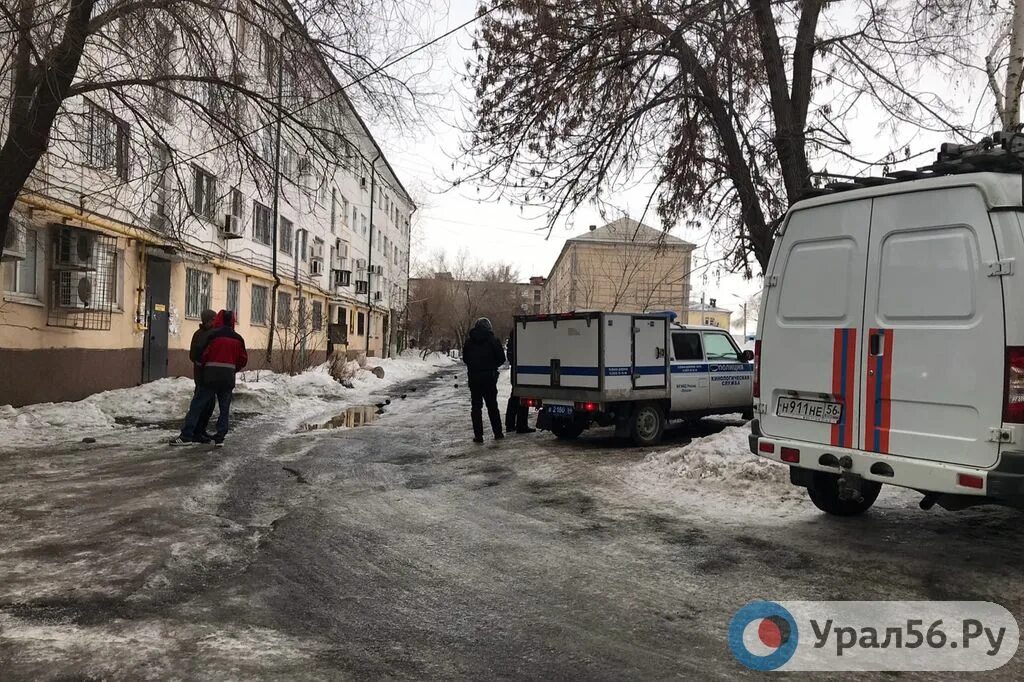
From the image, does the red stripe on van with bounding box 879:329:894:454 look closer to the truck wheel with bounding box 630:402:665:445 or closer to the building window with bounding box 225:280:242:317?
the truck wheel with bounding box 630:402:665:445

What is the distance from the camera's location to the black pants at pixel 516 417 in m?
12.2

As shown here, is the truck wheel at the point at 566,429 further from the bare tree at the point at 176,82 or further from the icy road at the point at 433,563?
the bare tree at the point at 176,82

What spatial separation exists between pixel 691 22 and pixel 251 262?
59.5ft

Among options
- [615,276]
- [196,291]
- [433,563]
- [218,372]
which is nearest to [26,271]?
[218,372]

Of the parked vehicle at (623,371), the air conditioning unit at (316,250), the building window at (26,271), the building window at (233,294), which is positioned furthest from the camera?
the air conditioning unit at (316,250)

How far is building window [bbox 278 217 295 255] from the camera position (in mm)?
26688

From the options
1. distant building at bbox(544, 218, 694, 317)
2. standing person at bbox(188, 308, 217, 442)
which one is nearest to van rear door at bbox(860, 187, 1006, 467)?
standing person at bbox(188, 308, 217, 442)

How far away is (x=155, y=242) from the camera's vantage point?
16.0 meters


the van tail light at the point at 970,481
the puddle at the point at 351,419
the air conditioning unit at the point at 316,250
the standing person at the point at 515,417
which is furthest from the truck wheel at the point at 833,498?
the air conditioning unit at the point at 316,250

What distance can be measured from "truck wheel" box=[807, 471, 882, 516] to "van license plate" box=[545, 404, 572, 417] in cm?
482

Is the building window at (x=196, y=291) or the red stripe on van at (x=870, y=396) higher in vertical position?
the building window at (x=196, y=291)

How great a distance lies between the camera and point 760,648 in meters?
3.57

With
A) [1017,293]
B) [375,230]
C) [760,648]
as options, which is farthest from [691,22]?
[375,230]

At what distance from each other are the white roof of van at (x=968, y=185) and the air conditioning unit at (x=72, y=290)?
12.9 metres
